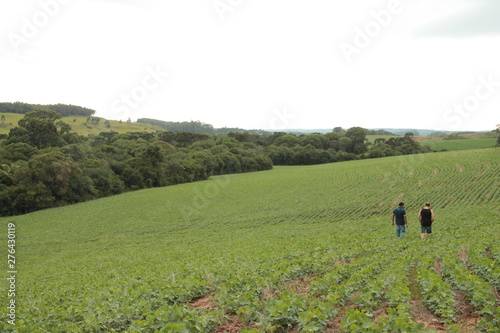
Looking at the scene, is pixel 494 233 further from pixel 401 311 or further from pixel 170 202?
pixel 170 202

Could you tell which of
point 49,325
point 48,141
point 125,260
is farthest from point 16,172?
point 49,325

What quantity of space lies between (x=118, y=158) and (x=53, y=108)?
127 metres

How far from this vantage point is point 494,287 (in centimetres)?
823

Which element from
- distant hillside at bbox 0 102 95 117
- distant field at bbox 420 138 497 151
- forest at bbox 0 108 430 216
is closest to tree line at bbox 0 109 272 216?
forest at bbox 0 108 430 216

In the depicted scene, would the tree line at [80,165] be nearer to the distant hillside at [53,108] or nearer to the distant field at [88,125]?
the distant field at [88,125]

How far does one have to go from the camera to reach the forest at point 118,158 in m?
54.2

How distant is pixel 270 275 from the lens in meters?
11.0

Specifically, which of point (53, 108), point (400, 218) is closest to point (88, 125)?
point (53, 108)

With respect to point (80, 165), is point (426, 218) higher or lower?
lower

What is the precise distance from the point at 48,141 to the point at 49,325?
83.7m

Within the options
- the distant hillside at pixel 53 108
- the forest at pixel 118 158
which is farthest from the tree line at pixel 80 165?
the distant hillside at pixel 53 108

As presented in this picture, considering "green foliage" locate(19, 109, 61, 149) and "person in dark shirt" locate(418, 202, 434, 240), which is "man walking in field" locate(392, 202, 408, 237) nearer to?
"person in dark shirt" locate(418, 202, 434, 240)

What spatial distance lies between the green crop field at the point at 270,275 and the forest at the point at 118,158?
1408 cm

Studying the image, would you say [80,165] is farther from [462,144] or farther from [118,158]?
[462,144]
